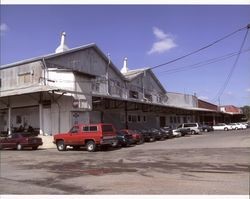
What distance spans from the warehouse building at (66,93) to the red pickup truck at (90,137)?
4.77m

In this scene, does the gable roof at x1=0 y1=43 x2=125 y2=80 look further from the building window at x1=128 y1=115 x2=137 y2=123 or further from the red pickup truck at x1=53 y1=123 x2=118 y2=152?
the red pickup truck at x1=53 y1=123 x2=118 y2=152

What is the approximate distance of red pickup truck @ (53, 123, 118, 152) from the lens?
94.3ft

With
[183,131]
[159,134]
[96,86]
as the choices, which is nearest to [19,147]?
[159,134]

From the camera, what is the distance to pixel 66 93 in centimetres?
3569

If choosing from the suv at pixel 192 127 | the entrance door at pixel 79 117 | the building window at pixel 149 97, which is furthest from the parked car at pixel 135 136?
the building window at pixel 149 97

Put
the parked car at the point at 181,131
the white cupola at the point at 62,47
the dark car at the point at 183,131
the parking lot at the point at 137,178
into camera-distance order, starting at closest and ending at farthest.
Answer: the parking lot at the point at 137,178 → the white cupola at the point at 62,47 → the parked car at the point at 181,131 → the dark car at the point at 183,131

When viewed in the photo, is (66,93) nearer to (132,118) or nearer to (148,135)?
(148,135)

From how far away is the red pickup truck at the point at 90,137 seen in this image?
2873cm

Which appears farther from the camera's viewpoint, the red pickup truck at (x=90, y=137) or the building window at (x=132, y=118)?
the building window at (x=132, y=118)

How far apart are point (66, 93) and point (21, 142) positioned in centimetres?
599

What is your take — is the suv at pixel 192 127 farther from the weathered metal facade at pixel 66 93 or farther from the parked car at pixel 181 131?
the weathered metal facade at pixel 66 93

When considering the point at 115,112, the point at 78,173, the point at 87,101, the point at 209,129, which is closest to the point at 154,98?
the point at 209,129

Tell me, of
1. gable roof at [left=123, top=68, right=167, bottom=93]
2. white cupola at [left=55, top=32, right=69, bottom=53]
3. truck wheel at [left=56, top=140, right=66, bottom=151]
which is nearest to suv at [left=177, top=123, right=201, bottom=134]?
gable roof at [left=123, top=68, right=167, bottom=93]

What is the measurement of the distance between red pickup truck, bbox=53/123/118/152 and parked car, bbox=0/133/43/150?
2.71 metres
